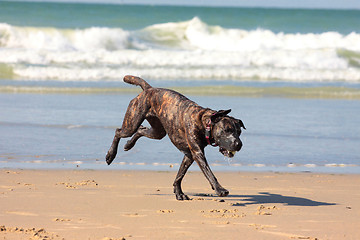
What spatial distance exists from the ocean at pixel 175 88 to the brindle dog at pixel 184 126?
72.5 inches

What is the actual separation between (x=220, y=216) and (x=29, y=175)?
9.76 feet

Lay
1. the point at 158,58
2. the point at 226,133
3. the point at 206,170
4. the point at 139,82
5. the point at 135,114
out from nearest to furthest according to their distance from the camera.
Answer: the point at 226,133
the point at 206,170
the point at 135,114
the point at 139,82
the point at 158,58

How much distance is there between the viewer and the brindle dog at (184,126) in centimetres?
634

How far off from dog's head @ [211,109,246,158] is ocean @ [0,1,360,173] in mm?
2900

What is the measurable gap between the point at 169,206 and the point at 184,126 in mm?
801

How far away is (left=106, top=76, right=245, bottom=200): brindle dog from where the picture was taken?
634 centimetres

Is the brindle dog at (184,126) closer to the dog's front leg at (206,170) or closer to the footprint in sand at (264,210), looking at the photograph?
the dog's front leg at (206,170)

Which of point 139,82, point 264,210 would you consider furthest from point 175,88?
point 264,210

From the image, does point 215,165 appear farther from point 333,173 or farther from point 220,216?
point 220,216

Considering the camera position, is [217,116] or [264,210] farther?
[264,210]

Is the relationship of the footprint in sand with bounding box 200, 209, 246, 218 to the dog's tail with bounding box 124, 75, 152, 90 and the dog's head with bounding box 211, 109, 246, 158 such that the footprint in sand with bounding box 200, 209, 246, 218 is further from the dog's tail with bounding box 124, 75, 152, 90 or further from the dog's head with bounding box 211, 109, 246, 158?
the dog's tail with bounding box 124, 75, 152, 90

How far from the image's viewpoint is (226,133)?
20.7 ft

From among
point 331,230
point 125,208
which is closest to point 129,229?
point 125,208

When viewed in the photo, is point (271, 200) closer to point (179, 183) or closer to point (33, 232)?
point (179, 183)
